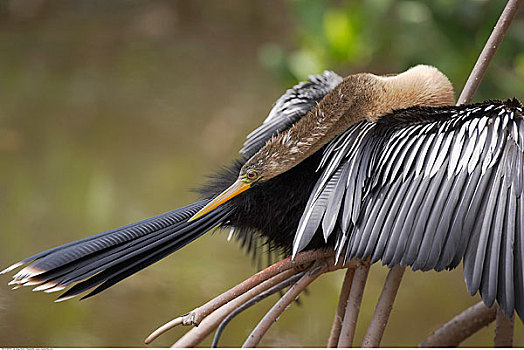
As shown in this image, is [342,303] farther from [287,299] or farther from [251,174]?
[251,174]

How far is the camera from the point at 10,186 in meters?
2.19

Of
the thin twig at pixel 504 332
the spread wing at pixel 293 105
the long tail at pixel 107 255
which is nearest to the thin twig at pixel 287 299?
the long tail at pixel 107 255

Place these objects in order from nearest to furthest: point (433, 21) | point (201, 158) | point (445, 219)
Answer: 1. point (445, 219)
2. point (433, 21)
3. point (201, 158)

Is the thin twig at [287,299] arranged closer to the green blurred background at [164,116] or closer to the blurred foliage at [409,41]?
the green blurred background at [164,116]

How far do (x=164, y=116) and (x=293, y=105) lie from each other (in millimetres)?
1935

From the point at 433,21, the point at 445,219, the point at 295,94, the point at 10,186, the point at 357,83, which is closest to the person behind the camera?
the point at 445,219

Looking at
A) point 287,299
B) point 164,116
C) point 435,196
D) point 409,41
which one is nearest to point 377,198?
point 435,196

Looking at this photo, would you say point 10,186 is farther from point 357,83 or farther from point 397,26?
point 397,26

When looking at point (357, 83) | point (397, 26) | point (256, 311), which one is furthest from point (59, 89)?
point (357, 83)

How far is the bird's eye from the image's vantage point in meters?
0.84

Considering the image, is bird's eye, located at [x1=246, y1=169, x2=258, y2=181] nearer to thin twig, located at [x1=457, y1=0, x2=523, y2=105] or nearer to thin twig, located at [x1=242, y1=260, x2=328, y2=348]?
thin twig, located at [x1=242, y1=260, x2=328, y2=348]

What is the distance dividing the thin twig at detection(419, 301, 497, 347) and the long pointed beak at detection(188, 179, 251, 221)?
0.61 meters

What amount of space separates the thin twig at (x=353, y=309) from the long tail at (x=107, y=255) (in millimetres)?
234

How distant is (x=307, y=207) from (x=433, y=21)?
5.90 feet
